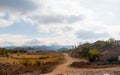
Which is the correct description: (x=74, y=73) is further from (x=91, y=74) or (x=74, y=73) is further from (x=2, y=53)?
(x=2, y=53)

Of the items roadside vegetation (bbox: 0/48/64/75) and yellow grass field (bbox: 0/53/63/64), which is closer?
Result: roadside vegetation (bbox: 0/48/64/75)

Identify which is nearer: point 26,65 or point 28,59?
point 26,65

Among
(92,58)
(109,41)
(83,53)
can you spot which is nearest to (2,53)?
(83,53)

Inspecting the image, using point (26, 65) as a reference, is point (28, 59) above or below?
above

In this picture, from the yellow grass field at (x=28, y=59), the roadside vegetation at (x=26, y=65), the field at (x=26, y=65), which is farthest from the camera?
the yellow grass field at (x=28, y=59)

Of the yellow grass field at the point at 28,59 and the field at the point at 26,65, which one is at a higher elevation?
the yellow grass field at the point at 28,59

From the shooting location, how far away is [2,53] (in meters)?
99.8

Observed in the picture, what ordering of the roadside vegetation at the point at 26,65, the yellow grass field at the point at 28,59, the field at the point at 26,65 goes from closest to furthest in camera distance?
the field at the point at 26,65 < the roadside vegetation at the point at 26,65 < the yellow grass field at the point at 28,59

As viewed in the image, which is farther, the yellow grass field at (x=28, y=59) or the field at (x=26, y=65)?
the yellow grass field at (x=28, y=59)

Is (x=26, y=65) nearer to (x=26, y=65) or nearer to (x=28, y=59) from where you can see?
(x=26, y=65)

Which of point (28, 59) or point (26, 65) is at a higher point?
point (28, 59)

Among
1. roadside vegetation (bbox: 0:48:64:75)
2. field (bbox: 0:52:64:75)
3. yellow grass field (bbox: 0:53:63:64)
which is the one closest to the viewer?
field (bbox: 0:52:64:75)

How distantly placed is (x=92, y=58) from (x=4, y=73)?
25087 millimetres

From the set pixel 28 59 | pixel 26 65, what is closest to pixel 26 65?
pixel 26 65
